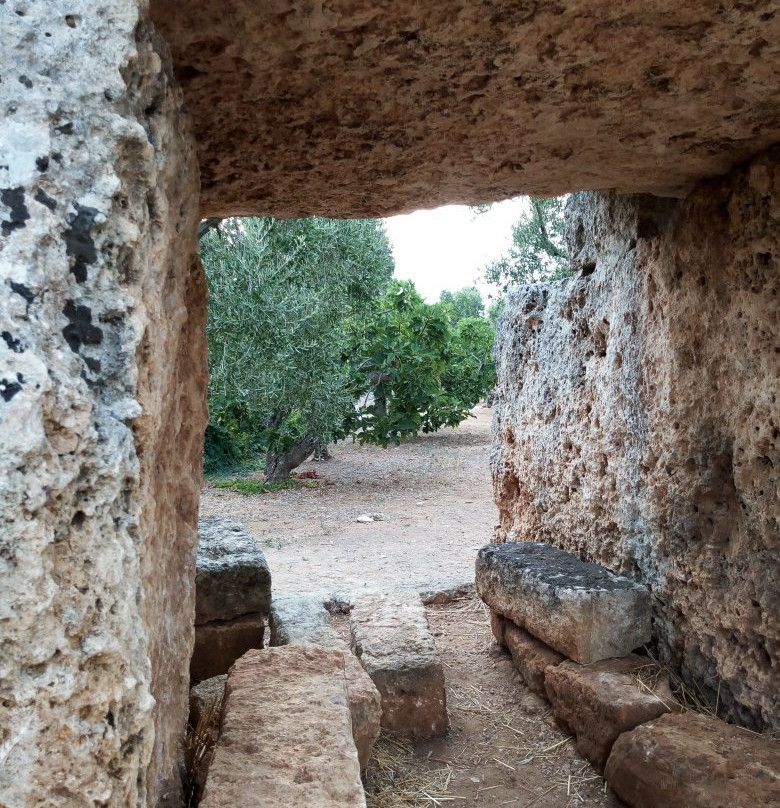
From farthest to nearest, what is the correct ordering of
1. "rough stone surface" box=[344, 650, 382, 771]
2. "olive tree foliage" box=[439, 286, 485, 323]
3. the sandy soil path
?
"olive tree foliage" box=[439, 286, 485, 323] → the sandy soil path → "rough stone surface" box=[344, 650, 382, 771]

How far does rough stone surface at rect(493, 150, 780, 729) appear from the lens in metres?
2.56

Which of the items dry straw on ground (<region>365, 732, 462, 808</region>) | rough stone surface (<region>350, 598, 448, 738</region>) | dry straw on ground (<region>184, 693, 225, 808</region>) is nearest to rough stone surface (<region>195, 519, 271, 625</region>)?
rough stone surface (<region>350, 598, 448, 738</region>)

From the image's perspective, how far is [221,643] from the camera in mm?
3402

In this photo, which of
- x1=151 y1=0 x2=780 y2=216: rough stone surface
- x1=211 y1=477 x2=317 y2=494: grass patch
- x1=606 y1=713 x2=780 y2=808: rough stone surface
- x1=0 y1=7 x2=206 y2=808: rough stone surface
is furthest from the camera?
x1=211 y1=477 x2=317 y2=494: grass patch

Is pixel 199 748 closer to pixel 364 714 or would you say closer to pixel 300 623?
pixel 364 714

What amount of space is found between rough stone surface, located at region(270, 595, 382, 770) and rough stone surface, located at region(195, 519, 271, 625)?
0.12 m

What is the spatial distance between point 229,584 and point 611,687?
5.49ft

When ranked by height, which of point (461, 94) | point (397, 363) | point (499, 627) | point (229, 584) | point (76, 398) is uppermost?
point (461, 94)

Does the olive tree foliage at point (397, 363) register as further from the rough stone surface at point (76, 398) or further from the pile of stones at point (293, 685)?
the rough stone surface at point (76, 398)

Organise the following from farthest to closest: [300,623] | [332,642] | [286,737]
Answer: [300,623] < [332,642] < [286,737]

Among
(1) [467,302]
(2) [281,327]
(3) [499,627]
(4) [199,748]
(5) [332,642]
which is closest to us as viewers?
(4) [199,748]

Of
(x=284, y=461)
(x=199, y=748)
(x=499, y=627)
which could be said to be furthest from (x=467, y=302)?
(x=199, y=748)

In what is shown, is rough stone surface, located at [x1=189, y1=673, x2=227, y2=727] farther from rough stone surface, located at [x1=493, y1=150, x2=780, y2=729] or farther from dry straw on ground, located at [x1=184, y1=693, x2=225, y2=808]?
rough stone surface, located at [x1=493, y1=150, x2=780, y2=729]

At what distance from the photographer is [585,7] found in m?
1.68
